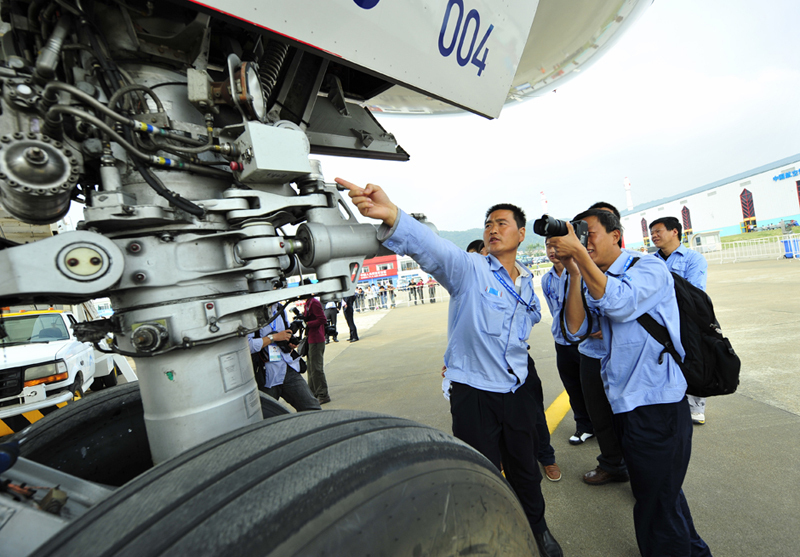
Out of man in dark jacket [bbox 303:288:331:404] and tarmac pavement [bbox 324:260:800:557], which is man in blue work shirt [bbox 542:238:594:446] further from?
man in dark jacket [bbox 303:288:331:404]

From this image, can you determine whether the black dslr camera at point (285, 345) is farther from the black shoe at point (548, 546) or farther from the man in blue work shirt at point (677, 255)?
the man in blue work shirt at point (677, 255)

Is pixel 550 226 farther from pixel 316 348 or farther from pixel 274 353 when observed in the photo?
pixel 316 348

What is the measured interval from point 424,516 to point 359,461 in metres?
0.20

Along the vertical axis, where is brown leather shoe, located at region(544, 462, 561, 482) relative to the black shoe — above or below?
below

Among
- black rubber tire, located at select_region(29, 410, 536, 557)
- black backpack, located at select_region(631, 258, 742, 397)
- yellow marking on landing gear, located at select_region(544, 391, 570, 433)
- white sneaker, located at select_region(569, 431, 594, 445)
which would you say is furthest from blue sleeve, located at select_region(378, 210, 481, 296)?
yellow marking on landing gear, located at select_region(544, 391, 570, 433)

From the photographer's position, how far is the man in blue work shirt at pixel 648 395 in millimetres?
1682

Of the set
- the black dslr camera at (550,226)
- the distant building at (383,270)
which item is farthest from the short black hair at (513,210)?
the distant building at (383,270)

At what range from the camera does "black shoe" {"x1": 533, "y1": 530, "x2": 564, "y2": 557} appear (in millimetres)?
1920

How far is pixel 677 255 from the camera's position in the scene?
3629 mm

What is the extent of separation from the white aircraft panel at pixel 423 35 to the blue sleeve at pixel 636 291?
3.29ft

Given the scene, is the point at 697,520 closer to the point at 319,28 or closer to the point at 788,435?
the point at 788,435

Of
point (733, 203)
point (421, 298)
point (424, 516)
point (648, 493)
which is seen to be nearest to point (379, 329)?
point (421, 298)

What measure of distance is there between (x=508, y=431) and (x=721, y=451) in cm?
184

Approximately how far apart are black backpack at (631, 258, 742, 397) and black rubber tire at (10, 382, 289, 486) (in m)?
2.29
